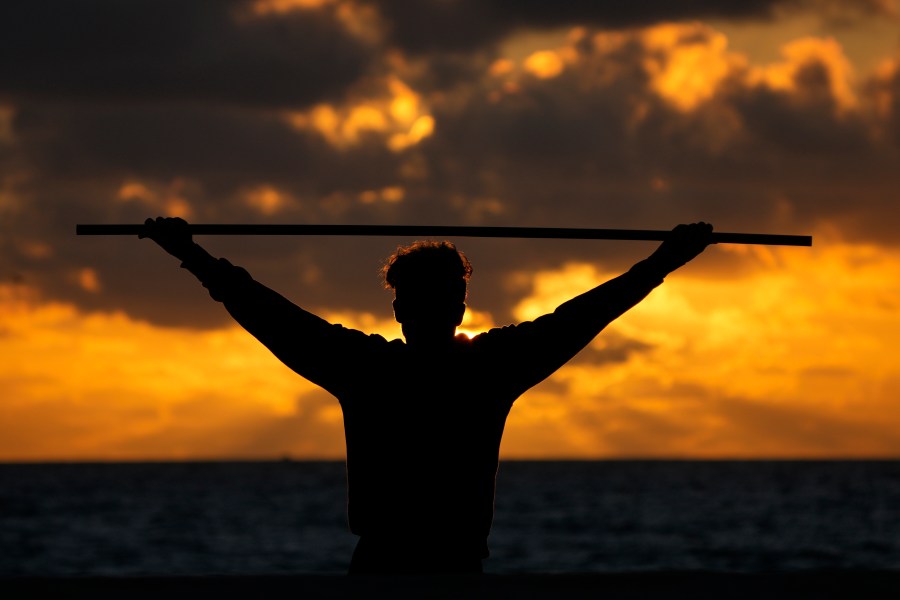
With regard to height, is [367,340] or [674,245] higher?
[674,245]

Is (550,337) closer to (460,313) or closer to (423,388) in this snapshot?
(460,313)

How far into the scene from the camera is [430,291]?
353 centimetres

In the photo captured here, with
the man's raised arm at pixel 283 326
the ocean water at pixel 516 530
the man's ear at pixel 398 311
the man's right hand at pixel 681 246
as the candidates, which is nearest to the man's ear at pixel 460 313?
the man's ear at pixel 398 311

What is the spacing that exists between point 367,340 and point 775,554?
111 feet

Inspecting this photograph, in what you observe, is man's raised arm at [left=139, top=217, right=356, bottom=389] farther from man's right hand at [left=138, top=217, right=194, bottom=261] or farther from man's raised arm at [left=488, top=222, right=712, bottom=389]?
man's raised arm at [left=488, top=222, right=712, bottom=389]

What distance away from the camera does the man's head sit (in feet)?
11.6

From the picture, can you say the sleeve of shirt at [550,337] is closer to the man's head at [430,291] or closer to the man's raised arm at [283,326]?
the man's head at [430,291]

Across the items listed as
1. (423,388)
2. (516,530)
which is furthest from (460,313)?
(516,530)

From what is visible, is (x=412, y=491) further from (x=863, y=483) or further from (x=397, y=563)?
(x=863, y=483)

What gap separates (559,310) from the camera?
357 centimetres

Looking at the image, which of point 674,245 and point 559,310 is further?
point 674,245

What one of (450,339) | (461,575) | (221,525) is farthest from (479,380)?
(221,525)

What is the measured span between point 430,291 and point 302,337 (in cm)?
35

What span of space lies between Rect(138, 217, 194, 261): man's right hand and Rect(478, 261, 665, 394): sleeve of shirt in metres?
0.92
